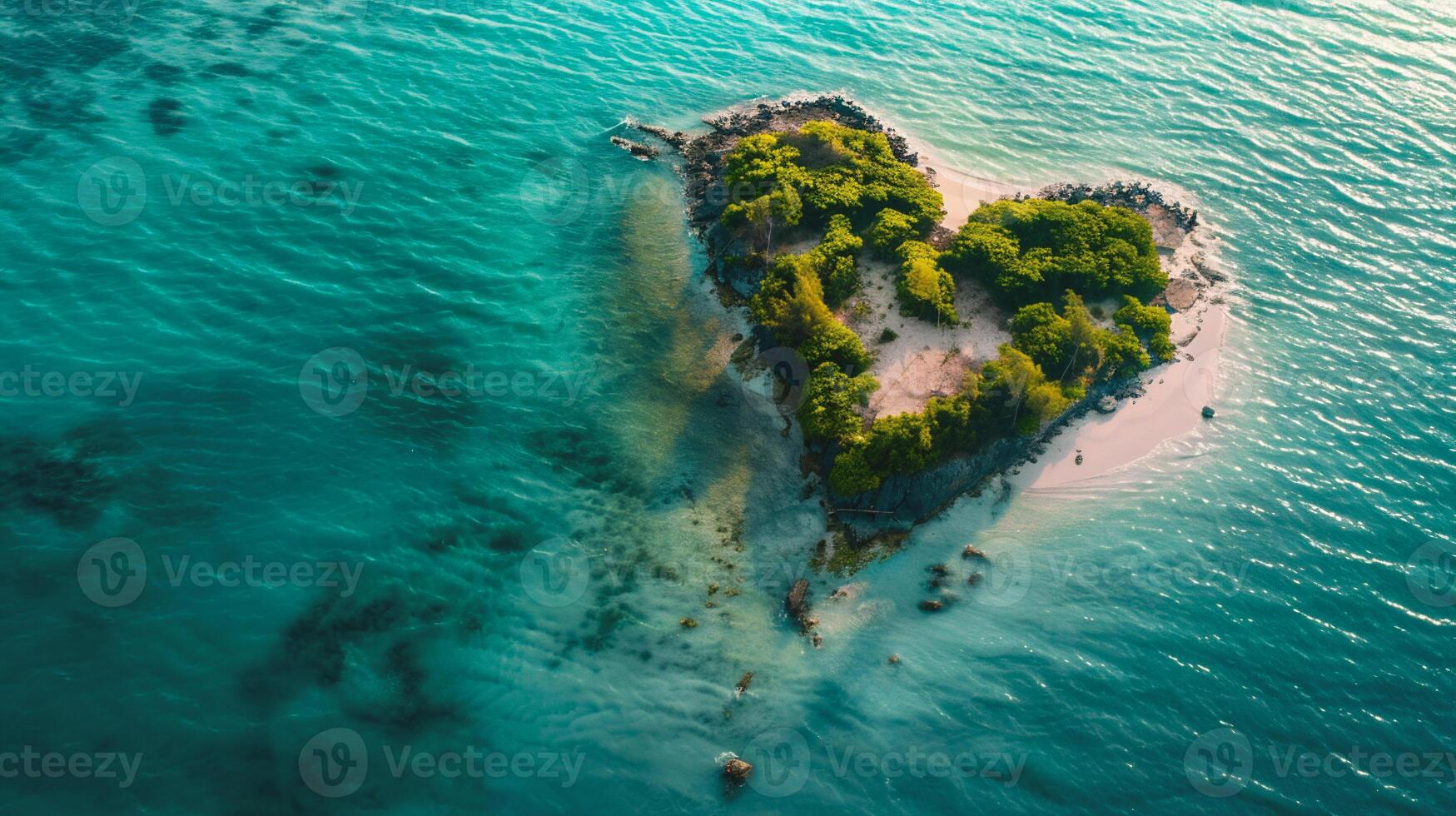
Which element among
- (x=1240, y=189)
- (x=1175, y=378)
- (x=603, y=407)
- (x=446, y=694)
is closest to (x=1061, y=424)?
(x=1175, y=378)

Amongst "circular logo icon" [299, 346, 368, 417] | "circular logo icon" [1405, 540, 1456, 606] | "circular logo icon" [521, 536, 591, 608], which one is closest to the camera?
"circular logo icon" [521, 536, 591, 608]

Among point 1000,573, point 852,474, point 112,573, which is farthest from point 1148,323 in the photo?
point 112,573

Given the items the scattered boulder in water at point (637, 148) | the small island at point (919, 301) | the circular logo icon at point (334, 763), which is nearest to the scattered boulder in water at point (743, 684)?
the small island at point (919, 301)

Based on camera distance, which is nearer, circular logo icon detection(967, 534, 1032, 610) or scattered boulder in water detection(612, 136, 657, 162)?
circular logo icon detection(967, 534, 1032, 610)

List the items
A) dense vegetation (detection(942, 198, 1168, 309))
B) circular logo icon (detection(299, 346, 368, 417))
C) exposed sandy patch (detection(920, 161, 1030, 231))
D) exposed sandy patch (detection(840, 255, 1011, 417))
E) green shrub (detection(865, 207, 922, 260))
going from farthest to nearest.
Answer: exposed sandy patch (detection(920, 161, 1030, 231)) → green shrub (detection(865, 207, 922, 260)) → dense vegetation (detection(942, 198, 1168, 309)) → exposed sandy patch (detection(840, 255, 1011, 417)) → circular logo icon (detection(299, 346, 368, 417))

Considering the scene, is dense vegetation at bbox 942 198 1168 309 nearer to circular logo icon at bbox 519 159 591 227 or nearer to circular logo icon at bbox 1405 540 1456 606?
circular logo icon at bbox 1405 540 1456 606

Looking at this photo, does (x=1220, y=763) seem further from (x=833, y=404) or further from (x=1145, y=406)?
(x=833, y=404)

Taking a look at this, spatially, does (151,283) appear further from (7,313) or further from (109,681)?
(109,681)

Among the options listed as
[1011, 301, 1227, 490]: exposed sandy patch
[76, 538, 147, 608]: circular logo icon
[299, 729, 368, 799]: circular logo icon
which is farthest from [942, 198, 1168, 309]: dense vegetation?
[76, 538, 147, 608]: circular logo icon
